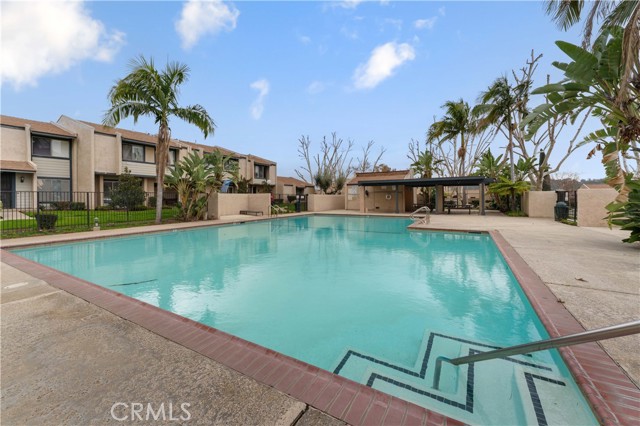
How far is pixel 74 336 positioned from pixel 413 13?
18824 mm

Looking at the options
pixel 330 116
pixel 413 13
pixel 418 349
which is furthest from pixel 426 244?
pixel 330 116

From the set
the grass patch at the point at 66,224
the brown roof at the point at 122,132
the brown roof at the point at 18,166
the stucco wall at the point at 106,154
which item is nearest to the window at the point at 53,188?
the brown roof at the point at 18,166

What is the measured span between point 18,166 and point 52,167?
296cm

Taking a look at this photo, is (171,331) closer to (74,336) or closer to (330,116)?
(74,336)

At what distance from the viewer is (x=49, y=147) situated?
2241 cm

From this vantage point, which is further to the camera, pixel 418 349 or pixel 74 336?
pixel 418 349

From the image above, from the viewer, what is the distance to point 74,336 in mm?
3148

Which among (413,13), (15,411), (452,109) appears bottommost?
(15,411)

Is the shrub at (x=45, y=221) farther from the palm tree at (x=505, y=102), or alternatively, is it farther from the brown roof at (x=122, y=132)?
the palm tree at (x=505, y=102)

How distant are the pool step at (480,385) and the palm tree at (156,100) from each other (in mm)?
15156

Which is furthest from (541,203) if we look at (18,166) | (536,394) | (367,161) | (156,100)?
(367,161)

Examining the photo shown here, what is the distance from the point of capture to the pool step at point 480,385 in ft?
8.01

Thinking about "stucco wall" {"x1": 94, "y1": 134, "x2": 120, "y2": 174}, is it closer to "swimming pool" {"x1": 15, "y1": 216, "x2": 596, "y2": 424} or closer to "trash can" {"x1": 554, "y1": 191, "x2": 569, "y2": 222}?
"swimming pool" {"x1": 15, "y1": 216, "x2": 596, "y2": 424}

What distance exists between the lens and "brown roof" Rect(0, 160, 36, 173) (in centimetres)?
1894
